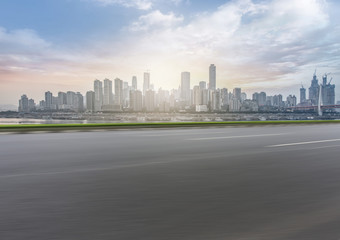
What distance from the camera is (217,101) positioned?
101 metres

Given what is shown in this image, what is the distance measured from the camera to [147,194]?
3.76m

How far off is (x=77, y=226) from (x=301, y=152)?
7.09 m

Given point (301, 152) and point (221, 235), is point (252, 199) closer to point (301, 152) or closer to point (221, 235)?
point (221, 235)

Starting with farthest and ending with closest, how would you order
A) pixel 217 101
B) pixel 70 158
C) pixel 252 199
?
pixel 217 101
pixel 70 158
pixel 252 199

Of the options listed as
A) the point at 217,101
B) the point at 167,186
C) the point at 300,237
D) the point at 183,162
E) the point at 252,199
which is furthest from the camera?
the point at 217,101

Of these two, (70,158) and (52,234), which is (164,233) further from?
(70,158)

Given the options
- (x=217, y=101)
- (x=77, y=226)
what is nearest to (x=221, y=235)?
(x=77, y=226)

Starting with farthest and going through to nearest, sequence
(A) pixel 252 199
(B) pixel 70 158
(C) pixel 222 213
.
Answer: (B) pixel 70 158, (A) pixel 252 199, (C) pixel 222 213

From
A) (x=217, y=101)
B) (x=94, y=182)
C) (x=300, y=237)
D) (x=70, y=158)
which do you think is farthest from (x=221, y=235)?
(x=217, y=101)

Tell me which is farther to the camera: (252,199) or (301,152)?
(301,152)

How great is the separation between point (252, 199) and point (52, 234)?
8.18 ft

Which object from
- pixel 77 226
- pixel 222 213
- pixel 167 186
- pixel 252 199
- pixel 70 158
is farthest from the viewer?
pixel 70 158

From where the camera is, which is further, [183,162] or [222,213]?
[183,162]

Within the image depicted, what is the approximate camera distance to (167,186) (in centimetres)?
420
